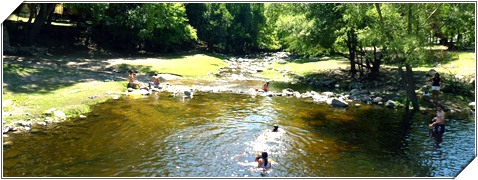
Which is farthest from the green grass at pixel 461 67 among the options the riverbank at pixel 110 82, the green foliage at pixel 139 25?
the green foliage at pixel 139 25

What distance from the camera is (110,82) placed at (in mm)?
31688

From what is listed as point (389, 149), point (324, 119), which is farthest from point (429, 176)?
point (324, 119)

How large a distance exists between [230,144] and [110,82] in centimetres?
1730

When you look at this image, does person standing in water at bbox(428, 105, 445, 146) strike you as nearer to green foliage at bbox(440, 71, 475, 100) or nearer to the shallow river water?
the shallow river water

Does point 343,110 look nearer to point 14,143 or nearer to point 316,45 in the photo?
point 316,45

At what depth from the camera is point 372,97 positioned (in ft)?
99.3

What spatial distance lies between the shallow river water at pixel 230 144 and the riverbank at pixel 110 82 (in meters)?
2.21

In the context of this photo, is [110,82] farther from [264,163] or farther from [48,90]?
[264,163]

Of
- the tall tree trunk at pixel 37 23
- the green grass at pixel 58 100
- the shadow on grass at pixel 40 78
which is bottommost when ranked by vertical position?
the green grass at pixel 58 100

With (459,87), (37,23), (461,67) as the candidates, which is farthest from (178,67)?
(461,67)

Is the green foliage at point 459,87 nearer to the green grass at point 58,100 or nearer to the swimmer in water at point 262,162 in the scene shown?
the swimmer in water at point 262,162

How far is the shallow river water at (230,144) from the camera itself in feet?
48.4

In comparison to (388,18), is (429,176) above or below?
below

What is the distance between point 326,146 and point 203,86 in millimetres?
18254
